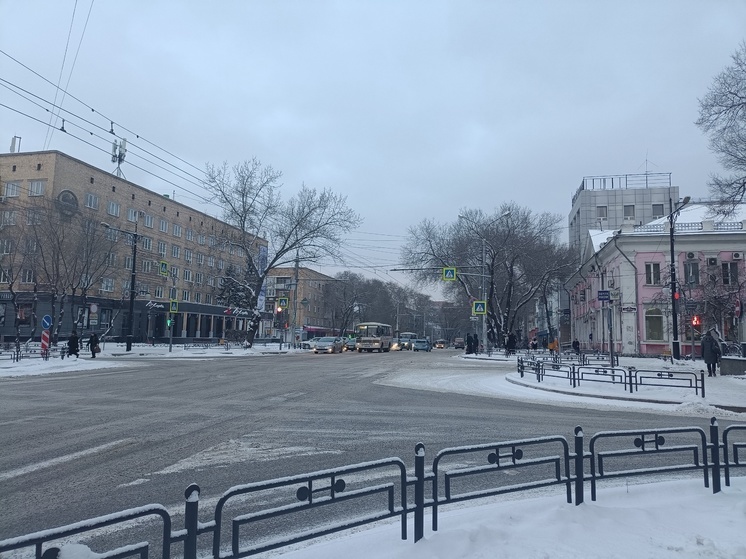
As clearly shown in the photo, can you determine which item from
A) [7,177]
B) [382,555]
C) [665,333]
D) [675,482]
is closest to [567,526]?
[382,555]

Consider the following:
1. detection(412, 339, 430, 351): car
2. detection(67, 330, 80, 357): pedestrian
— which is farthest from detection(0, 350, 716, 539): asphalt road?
detection(412, 339, 430, 351): car

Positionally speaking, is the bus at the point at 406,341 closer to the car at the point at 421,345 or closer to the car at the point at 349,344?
the car at the point at 421,345

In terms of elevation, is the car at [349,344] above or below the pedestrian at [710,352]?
below

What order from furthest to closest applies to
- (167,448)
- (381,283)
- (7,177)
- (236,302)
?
(381,283)
(236,302)
(7,177)
(167,448)

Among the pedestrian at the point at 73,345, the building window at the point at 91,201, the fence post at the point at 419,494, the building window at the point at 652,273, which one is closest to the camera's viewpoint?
the fence post at the point at 419,494

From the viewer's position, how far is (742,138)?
18766mm

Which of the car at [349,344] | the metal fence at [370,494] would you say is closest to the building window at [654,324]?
the car at [349,344]

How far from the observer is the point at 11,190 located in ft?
166

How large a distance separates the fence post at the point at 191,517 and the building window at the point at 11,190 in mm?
56505

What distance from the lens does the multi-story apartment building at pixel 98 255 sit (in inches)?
1547

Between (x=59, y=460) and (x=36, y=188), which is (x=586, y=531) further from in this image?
(x=36, y=188)

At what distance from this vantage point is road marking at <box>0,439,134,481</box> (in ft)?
23.1

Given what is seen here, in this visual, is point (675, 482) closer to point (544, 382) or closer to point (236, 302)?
point (544, 382)

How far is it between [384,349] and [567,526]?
56.2 metres
